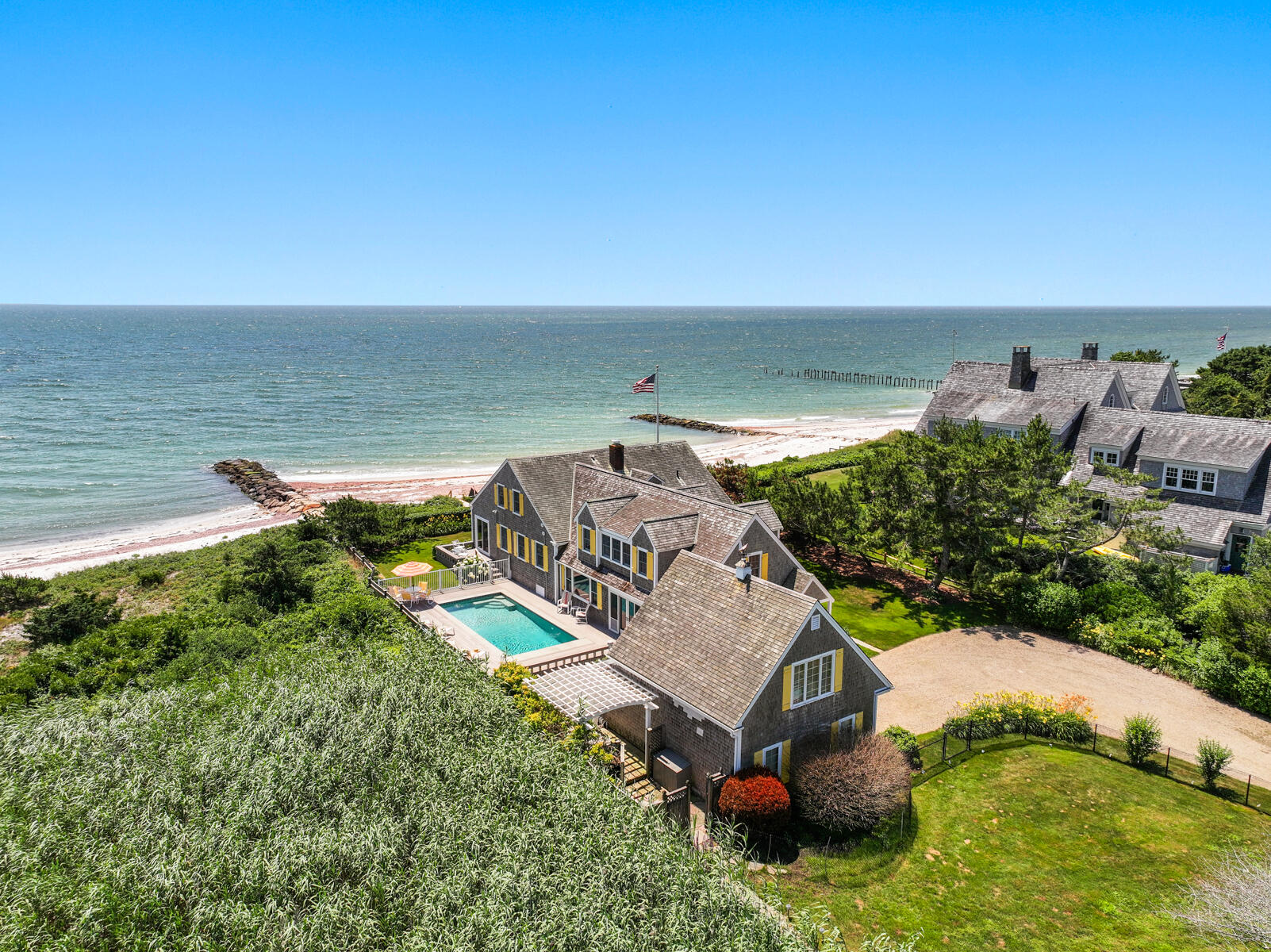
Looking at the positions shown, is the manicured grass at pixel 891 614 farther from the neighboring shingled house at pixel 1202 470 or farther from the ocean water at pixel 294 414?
the ocean water at pixel 294 414

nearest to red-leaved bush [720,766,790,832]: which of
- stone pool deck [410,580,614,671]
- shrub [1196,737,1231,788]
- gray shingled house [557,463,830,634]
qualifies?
gray shingled house [557,463,830,634]

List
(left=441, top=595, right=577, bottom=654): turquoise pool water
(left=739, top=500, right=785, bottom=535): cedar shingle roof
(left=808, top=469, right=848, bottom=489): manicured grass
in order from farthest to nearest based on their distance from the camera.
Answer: (left=808, top=469, right=848, bottom=489): manicured grass
(left=739, top=500, right=785, bottom=535): cedar shingle roof
(left=441, top=595, right=577, bottom=654): turquoise pool water

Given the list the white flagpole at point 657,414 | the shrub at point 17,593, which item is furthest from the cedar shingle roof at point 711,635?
the shrub at point 17,593

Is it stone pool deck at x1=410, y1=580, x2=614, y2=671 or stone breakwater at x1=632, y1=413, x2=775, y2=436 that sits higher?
stone breakwater at x1=632, y1=413, x2=775, y2=436

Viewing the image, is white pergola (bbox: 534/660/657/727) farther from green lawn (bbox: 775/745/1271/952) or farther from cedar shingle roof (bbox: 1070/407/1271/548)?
cedar shingle roof (bbox: 1070/407/1271/548)

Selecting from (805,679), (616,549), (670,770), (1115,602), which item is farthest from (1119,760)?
(616,549)

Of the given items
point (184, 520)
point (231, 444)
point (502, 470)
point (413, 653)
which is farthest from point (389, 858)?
point (231, 444)
